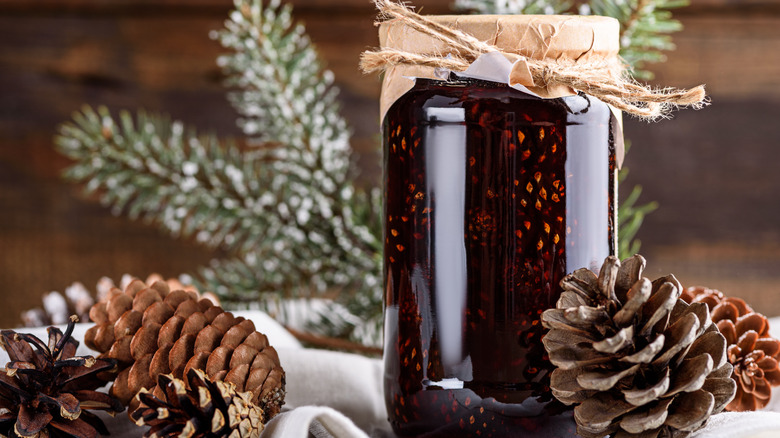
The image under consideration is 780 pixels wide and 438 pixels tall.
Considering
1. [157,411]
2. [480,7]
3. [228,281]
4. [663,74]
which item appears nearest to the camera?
[157,411]

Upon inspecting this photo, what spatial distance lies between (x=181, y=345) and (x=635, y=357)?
0.23 m

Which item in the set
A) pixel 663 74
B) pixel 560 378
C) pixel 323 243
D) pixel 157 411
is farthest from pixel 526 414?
pixel 663 74

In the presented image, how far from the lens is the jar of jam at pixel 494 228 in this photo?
385mm

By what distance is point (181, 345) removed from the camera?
0.40 m

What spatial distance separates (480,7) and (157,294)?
1.13 feet

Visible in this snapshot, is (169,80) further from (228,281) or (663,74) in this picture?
(663,74)

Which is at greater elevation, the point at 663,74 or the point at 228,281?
the point at 663,74

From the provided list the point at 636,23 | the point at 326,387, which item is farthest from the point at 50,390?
the point at 636,23

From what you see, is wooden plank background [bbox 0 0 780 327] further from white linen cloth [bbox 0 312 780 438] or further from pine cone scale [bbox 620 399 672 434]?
pine cone scale [bbox 620 399 672 434]

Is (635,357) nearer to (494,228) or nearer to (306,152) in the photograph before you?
(494,228)

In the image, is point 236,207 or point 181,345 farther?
point 236,207

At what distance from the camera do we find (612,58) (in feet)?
1.34

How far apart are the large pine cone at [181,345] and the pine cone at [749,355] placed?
0.25 m

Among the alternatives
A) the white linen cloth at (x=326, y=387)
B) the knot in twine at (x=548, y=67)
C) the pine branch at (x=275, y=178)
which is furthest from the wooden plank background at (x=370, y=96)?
the knot in twine at (x=548, y=67)
